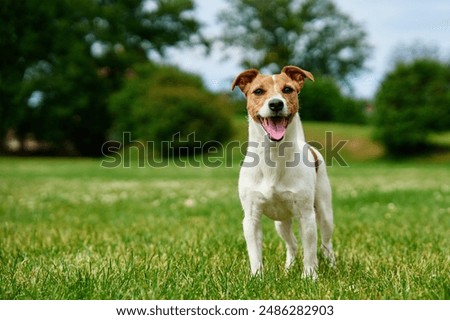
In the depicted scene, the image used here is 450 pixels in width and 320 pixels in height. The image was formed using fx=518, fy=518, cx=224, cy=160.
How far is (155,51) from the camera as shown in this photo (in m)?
45.1

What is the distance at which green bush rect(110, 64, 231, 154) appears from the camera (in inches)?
1174

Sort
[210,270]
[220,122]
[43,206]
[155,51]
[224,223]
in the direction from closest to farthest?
[210,270]
[224,223]
[43,206]
[220,122]
[155,51]

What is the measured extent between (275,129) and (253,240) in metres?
0.83

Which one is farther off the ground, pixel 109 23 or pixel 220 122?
pixel 109 23

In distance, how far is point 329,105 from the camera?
39906 mm

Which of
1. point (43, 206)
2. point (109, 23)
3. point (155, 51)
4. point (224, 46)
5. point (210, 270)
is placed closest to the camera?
point (210, 270)

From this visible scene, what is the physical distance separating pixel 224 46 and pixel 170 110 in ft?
31.7

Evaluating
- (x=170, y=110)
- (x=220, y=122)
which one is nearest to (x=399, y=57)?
(x=220, y=122)

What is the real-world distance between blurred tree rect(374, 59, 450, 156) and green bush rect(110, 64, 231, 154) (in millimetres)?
9122

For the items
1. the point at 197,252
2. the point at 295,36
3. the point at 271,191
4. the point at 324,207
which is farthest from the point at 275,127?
the point at 295,36

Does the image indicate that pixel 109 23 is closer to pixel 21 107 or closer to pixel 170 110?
pixel 21 107

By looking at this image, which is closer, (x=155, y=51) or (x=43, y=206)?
(x=43, y=206)

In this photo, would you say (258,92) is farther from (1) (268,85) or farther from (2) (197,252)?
(2) (197,252)
